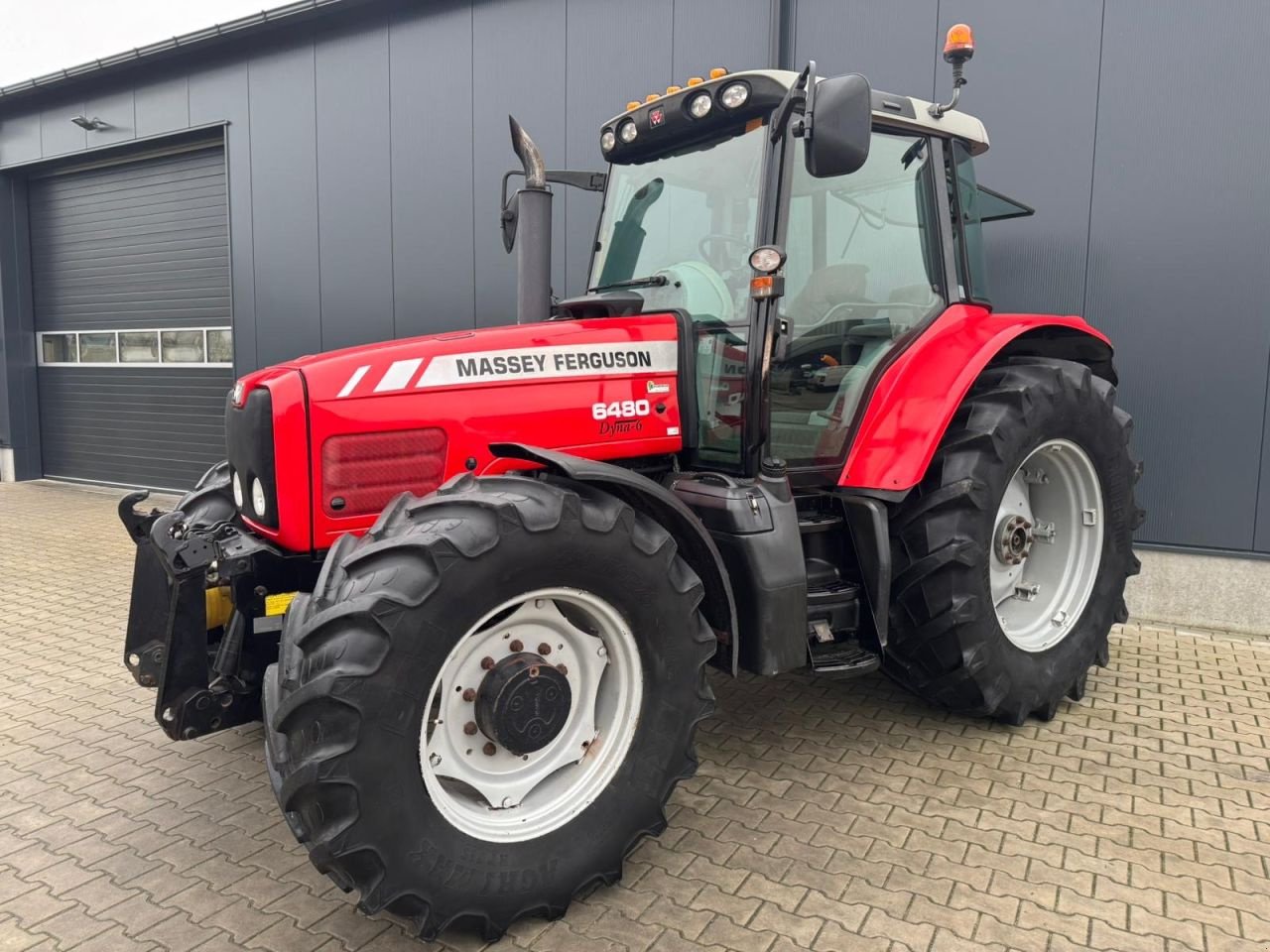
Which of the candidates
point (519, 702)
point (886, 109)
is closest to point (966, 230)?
point (886, 109)

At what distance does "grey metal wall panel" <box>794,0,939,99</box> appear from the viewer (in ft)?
17.5

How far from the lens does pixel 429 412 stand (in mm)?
2678

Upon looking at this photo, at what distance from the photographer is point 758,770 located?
10.5 ft

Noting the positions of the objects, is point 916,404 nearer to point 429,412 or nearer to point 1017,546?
point 1017,546

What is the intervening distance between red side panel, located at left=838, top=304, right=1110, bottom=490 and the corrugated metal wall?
2.06 metres

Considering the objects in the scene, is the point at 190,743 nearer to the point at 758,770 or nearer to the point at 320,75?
the point at 758,770

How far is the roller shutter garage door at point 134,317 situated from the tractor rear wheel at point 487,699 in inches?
307

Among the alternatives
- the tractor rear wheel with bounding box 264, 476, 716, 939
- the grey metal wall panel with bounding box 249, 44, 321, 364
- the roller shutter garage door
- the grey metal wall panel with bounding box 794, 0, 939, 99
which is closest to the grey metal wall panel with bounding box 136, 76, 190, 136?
the roller shutter garage door

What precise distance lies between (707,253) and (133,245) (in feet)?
29.2

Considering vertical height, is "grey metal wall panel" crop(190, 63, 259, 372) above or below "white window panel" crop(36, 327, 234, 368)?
above

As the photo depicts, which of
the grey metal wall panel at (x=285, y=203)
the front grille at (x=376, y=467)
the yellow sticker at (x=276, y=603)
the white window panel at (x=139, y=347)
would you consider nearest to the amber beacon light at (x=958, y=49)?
the front grille at (x=376, y=467)

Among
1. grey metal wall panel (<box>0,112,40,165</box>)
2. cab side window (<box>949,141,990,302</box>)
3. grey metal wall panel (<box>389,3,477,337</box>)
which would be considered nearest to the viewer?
cab side window (<box>949,141,990,302</box>)

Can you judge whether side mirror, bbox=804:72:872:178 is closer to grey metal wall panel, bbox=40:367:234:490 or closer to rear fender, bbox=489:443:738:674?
rear fender, bbox=489:443:738:674

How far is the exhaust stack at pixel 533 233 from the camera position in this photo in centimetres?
339
